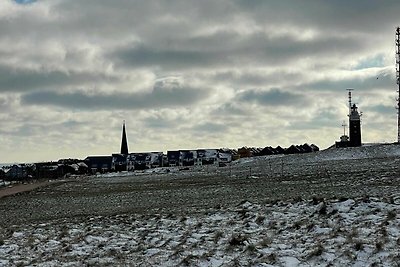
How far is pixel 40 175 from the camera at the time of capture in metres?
134

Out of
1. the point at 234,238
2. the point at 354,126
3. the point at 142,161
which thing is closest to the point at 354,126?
the point at 354,126

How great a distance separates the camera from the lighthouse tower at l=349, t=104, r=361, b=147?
335ft

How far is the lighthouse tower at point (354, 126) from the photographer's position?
335 ft

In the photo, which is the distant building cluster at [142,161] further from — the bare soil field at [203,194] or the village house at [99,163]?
the bare soil field at [203,194]

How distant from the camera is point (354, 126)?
103 m

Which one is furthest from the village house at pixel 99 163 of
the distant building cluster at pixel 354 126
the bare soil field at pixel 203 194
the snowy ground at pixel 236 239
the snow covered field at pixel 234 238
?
the snowy ground at pixel 236 239

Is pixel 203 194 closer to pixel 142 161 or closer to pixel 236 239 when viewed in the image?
pixel 236 239

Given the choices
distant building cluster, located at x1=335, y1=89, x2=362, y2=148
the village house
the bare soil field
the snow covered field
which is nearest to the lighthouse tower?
distant building cluster, located at x1=335, y1=89, x2=362, y2=148

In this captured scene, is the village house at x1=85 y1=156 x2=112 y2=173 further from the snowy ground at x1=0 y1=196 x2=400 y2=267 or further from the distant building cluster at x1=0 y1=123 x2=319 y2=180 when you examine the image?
the snowy ground at x1=0 y1=196 x2=400 y2=267

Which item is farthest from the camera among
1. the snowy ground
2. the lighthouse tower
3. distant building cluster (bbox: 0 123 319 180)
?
distant building cluster (bbox: 0 123 319 180)

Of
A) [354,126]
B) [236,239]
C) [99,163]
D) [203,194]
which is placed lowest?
[236,239]

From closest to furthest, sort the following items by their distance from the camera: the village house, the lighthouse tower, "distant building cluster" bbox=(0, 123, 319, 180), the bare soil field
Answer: the bare soil field → the lighthouse tower → "distant building cluster" bbox=(0, 123, 319, 180) → the village house

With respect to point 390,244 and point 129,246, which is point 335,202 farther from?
point 129,246

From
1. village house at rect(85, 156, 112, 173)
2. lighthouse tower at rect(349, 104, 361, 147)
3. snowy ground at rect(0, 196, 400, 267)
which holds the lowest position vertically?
snowy ground at rect(0, 196, 400, 267)
